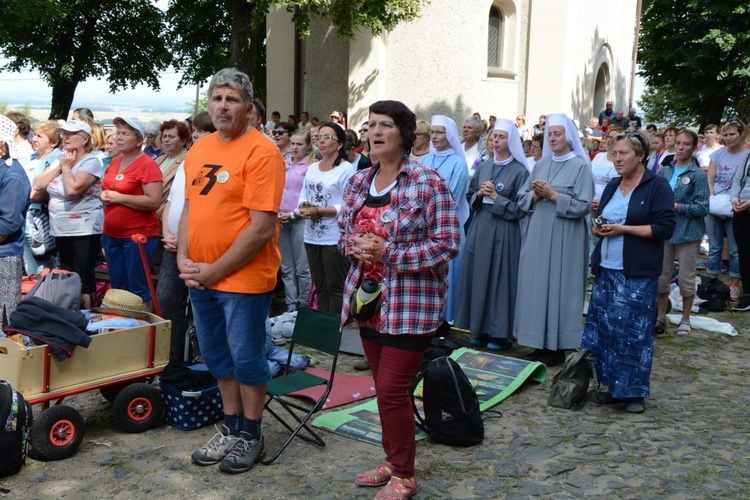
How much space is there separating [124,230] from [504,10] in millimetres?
18824

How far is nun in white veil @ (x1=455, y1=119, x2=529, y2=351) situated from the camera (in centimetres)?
711

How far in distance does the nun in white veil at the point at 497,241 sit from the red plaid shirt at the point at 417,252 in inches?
124

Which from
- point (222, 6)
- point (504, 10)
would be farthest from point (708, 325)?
point (222, 6)

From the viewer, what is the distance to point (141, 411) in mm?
5125

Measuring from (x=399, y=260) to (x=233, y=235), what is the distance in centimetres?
93

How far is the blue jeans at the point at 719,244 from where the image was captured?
33.3ft

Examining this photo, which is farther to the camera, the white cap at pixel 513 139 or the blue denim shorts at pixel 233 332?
the white cap at pixel 513 139

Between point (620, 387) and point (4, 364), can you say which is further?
point (620, 387)

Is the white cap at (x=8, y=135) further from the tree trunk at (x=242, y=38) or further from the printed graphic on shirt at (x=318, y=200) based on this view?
the tree trunk at (x=242, y=38)

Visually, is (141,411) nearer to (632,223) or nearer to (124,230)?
(124,230)

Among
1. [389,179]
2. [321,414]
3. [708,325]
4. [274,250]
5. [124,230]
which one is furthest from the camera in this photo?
[708,325]

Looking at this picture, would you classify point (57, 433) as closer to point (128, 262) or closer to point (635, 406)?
point (128, 262)

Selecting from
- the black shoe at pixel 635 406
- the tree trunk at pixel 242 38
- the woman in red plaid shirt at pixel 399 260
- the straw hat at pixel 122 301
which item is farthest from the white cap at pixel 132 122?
the tree trunk at pixel 242 38

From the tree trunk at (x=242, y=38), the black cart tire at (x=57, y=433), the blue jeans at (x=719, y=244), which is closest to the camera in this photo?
the black cart tire at (x=57, y=433)
